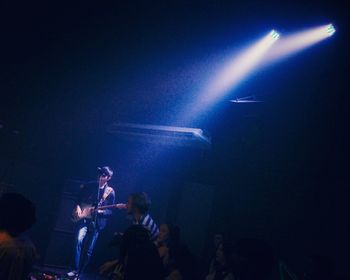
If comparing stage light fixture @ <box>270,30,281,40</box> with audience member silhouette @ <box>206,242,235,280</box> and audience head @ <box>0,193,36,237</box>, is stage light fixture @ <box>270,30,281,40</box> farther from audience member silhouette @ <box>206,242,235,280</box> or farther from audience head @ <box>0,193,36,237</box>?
audience head @ <box>0,193,36,237</box>

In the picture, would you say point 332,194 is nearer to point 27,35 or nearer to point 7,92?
point 27,35

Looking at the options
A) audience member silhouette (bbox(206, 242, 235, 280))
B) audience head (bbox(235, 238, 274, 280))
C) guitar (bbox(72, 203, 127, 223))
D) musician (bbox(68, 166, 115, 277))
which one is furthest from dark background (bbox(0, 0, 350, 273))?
audience head (bbox(235, 238, 274, 280))

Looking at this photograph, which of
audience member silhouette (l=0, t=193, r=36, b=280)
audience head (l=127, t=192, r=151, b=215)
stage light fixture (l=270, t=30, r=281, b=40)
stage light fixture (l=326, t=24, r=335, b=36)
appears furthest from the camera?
stage light fixture (l=270, t=30, r=281, b=40)

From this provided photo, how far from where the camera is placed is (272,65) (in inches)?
299

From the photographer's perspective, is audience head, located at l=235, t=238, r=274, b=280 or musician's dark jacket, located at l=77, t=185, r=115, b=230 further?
musician's dark jacket, located at l=77, t=185, r=115, b=230

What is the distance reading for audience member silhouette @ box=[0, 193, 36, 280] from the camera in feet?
6.94

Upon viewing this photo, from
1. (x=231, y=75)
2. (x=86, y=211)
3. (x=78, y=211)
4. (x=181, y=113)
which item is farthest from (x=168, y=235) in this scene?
(x=231, y=75)

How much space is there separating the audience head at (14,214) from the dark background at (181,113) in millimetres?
5547

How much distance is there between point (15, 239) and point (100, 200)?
480 cm

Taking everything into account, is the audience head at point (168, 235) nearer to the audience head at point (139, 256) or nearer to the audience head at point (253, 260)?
the audience head at point (139, 256)

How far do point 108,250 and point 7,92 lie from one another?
511cm

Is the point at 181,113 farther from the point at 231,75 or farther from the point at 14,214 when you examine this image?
the point at 14,214

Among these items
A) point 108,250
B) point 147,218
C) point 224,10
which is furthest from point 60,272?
point 224,10

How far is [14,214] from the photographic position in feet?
7.28
